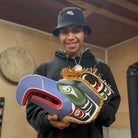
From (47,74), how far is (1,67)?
142 centimetres

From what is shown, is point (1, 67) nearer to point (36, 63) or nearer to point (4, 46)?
point (4, 46)

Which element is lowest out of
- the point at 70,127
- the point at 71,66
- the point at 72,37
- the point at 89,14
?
the point at 70,127

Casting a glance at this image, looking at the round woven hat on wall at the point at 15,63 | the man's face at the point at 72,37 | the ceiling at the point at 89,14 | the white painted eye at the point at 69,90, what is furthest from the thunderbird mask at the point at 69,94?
the round woven hat on wall at the point at 15,63

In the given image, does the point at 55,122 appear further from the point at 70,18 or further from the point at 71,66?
the point at 70,18

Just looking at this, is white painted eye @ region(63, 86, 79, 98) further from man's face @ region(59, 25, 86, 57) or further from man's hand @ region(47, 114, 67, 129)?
man's face @ region(59, 25, 86, 57)

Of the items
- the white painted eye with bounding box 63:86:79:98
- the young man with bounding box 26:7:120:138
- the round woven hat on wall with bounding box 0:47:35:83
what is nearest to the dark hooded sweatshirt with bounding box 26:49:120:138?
the young man with bounding box 26:7:120:138

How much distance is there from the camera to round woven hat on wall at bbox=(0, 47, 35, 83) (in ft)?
7.30

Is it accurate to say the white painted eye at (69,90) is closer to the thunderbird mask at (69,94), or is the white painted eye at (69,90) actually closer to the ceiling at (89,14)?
the thunderbird mask at (69,94)

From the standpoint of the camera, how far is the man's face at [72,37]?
0.93 m

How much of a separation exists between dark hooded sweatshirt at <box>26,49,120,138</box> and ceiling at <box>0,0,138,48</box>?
3.85 feet

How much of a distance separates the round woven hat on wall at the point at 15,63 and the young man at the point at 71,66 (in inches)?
53.4

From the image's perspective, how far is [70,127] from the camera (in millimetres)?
813

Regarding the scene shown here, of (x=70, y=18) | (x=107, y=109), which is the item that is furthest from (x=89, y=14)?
(x=107, y=109)

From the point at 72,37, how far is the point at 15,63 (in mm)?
1540
